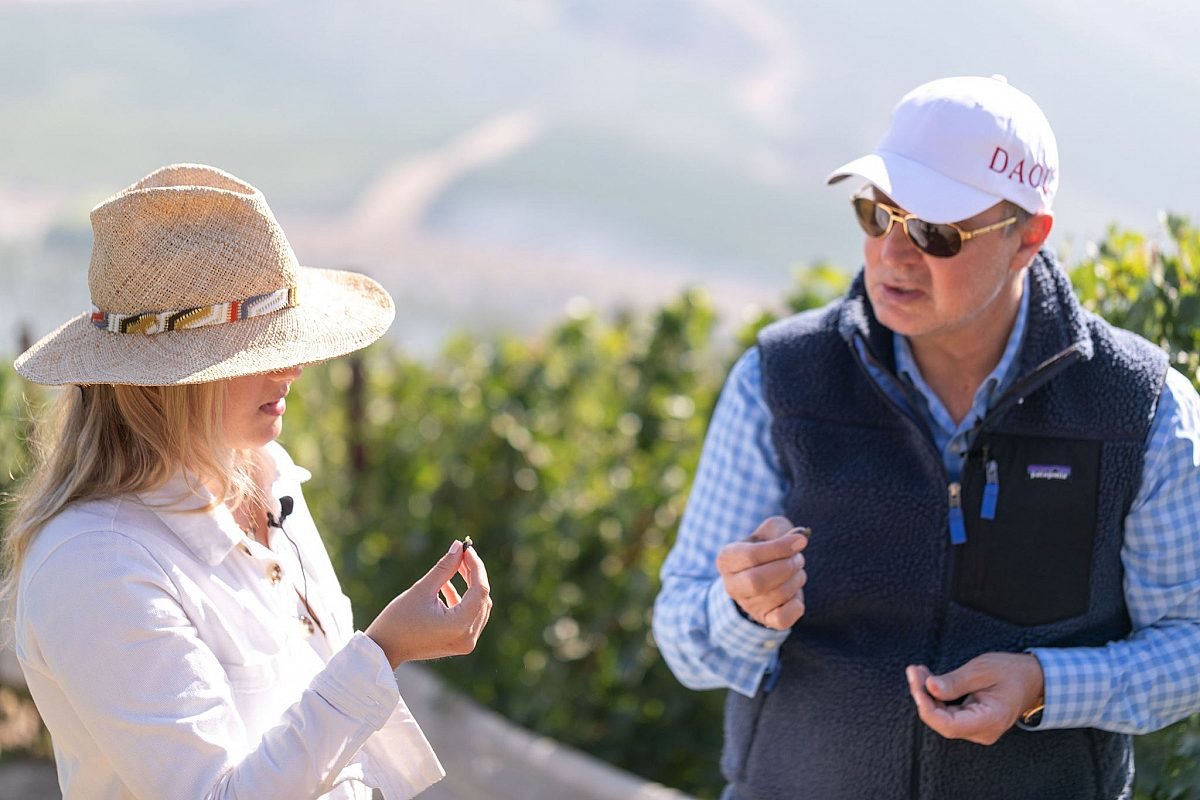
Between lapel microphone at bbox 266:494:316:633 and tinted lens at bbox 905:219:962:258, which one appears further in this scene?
tinted lens at bbox 905:219:962:258

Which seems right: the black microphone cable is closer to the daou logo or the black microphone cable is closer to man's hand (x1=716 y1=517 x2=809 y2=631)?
man's hand (x1=716 y1=517 x2=809 y2=631)

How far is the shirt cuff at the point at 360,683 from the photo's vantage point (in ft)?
5.72

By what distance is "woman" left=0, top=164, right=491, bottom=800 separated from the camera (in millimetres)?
1685

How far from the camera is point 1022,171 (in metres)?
2.23

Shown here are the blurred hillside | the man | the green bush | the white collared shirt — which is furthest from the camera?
the blurred hillside

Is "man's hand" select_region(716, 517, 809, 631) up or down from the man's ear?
down

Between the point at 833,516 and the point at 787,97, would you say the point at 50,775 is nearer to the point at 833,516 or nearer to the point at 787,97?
the point at 833,516

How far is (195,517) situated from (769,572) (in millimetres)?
883

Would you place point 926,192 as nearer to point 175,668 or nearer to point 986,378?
point 986,378

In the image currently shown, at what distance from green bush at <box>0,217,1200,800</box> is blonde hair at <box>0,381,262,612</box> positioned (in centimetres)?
198

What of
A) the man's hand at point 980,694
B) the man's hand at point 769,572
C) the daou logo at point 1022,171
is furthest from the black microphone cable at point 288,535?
the daou logo at point 1022,171

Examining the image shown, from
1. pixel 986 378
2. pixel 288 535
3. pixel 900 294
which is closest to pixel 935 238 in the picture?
pixel 900 294

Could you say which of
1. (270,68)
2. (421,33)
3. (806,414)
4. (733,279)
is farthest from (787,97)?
(806,414)

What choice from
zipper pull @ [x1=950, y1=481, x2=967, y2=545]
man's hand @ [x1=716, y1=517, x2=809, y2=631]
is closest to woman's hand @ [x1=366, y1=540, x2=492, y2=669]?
man's hand @ [x1=716, y1=517, x2=809, y2=631]
